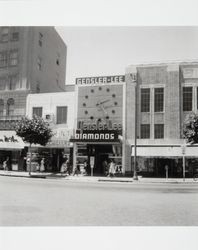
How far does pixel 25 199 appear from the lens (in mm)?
15406

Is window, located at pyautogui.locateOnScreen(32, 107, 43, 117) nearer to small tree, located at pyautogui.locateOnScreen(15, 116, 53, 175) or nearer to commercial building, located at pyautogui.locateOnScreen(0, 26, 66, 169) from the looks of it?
commercial building, located at pyautogui.locateOnScreen(0, 26, 66, 169)

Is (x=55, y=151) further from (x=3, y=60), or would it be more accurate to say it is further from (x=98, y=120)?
(x=3, y=60)

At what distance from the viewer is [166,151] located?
32.0m

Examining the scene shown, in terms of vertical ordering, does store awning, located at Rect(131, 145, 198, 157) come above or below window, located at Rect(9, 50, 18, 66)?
below

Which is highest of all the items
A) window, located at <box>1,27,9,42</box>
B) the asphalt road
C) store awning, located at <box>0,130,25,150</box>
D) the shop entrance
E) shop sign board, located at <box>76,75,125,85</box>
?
window, located at <box>1,27,9,42</box>

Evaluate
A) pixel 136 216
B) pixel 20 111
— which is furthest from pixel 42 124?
pixel 136 216

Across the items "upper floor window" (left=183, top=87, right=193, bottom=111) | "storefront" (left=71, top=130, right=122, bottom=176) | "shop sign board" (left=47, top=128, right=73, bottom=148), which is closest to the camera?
"storefront" (left=71, top=130, right=122, bottom=176)

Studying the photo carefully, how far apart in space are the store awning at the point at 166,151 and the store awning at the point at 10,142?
12303 mm

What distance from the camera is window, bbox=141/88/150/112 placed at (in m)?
34.5

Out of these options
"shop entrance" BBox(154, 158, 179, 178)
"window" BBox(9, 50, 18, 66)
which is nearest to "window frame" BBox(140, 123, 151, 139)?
"shop entrance" BBox(154, 158, 179, 178)

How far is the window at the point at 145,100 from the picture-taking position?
34.5 m

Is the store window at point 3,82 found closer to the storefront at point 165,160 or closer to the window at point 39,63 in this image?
the window at point 39,63
